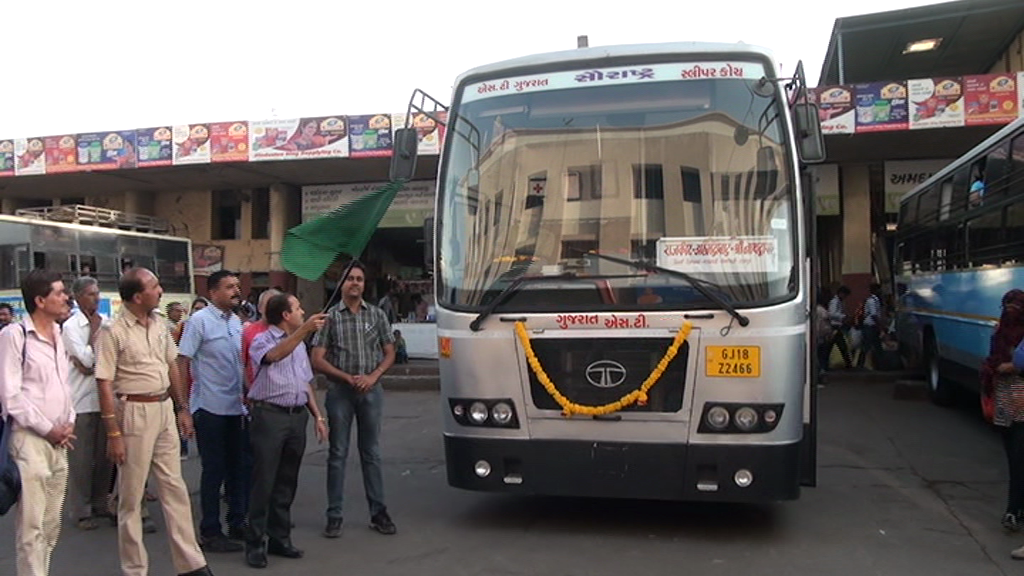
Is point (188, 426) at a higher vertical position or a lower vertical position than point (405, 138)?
lower

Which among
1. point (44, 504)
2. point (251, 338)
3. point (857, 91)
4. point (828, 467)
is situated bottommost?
point (828, 467)

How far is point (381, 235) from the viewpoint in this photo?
23094mm

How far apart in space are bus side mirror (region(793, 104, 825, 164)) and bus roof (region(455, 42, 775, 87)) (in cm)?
35

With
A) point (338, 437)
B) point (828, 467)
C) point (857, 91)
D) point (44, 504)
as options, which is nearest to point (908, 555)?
point (828, 467)

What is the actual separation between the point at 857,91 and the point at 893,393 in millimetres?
6824

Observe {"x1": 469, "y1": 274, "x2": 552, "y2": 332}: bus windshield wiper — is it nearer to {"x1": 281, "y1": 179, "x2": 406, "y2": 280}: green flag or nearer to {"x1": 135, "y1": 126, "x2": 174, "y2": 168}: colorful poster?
{"x1": 281, "y1": 179, "x2": 406, "y2": 280}: green flag

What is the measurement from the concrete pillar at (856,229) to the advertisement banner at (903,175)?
2.13 feet

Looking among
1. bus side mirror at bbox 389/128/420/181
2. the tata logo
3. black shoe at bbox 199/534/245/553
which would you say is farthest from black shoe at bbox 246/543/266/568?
bus side mirror at bbox 389/128/420/181

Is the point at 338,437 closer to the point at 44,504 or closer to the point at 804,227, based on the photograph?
the point at 44,504

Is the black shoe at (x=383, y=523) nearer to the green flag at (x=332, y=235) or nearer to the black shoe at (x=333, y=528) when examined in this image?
the black shoe at (x=333, y=528)

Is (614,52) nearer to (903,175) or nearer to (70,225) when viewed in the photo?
(70,225)

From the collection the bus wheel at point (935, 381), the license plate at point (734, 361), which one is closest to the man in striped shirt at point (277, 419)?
the license plate at point (734, 361)

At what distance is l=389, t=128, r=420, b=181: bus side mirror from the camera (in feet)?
19.1

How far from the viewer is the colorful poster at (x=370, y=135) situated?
18.0 metres
